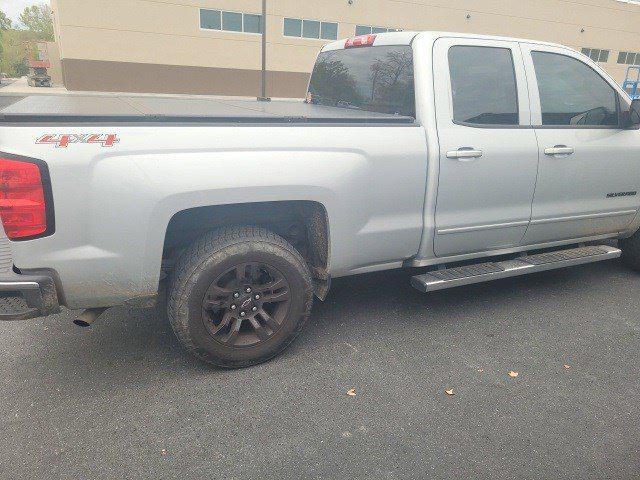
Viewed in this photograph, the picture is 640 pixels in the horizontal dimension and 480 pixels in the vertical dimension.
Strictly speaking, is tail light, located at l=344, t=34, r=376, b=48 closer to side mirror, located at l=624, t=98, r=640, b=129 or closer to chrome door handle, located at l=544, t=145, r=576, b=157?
chrome door handle, located at l=544, t=145, r=576, b=157

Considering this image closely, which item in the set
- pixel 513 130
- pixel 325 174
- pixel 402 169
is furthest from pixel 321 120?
pixel 513 130

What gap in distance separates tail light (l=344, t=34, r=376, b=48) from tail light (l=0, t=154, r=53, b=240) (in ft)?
8.41

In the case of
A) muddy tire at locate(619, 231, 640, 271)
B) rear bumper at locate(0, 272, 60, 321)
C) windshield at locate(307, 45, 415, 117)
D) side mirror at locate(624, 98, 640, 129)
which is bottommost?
muddy tire at locate(619, 231, 640, 271)

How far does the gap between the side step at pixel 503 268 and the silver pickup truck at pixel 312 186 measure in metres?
0.02

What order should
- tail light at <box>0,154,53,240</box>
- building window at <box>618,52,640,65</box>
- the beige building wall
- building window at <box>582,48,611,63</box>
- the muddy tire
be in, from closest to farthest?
tail light at <box>0,154,53,240</box>
the muddy tire
the beige building wall
building window at <box>582,48,611,63</box>
building window at <box>618,52,640,65</box>

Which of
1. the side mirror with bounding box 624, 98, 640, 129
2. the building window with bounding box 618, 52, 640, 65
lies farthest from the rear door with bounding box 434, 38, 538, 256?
the building window with bounding box 618, 52, 640, 65

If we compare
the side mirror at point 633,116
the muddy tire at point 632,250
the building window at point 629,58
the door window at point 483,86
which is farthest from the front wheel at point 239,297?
the building window at point 629,58

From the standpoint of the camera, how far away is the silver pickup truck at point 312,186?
2.31m

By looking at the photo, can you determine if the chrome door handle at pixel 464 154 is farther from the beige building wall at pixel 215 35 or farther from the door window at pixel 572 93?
the beige building wall at pixel 215 35

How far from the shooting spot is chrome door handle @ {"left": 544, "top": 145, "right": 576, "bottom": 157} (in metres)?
3.50

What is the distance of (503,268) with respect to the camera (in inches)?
141

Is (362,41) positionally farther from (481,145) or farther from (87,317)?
(87,317)

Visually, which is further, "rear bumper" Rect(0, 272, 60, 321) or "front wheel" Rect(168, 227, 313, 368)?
"front wheel" Rect(168, 227, 313, 368)

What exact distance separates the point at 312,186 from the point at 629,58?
4476 cm
